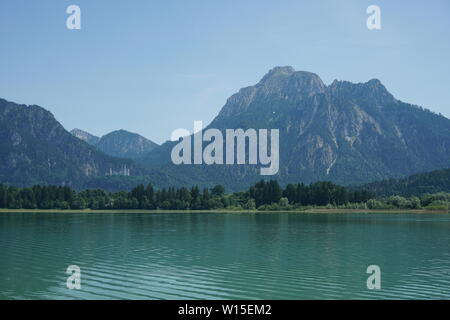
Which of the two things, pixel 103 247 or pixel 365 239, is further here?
pixel 365 239

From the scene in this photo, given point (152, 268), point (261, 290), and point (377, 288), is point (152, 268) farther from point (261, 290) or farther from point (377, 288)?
point (377, 288)

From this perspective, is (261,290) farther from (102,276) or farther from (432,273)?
(432,273)

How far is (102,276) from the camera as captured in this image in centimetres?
4659
